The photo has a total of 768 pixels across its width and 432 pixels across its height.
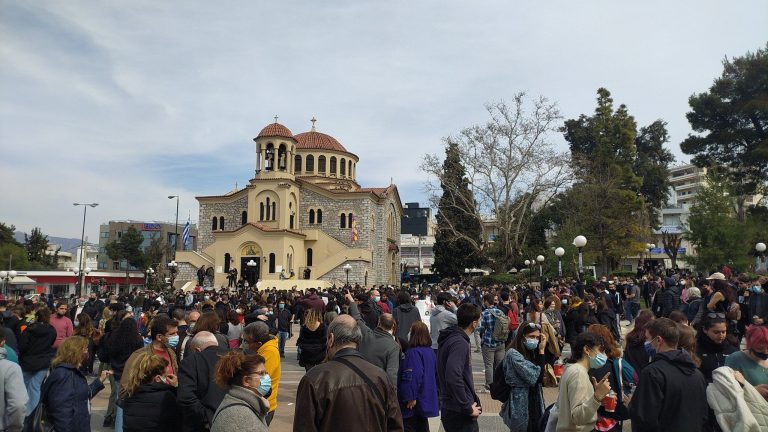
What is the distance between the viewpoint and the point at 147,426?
14.8ft

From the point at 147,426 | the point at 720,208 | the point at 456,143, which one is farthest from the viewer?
the point at 456,143

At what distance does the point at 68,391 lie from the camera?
540cm

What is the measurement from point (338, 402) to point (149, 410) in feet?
6.57

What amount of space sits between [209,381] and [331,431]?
1920mm

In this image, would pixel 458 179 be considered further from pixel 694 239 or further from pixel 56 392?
pixel 56 392

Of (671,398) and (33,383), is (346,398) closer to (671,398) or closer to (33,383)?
(671,398)

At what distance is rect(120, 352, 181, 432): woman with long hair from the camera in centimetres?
451

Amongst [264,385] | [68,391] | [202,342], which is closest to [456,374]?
[264,385]

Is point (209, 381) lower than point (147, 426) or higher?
higher

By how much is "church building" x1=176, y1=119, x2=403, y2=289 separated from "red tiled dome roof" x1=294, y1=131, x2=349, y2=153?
1.03 ft

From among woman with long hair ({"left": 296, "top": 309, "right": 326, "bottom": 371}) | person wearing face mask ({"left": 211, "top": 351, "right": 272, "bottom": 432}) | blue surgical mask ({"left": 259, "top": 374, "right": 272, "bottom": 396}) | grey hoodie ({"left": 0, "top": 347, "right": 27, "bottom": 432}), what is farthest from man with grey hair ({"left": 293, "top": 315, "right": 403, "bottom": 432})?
woman with long hair ({"left": 296, "top": 309, "right": 326, "bottom": 371})

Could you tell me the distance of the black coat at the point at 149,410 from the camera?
4.50 m

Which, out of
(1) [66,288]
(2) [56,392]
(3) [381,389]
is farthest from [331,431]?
(1) [66,288]

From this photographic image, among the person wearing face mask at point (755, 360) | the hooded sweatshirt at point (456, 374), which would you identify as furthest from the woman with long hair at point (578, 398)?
the person wearing face mask at point (755, 360)
